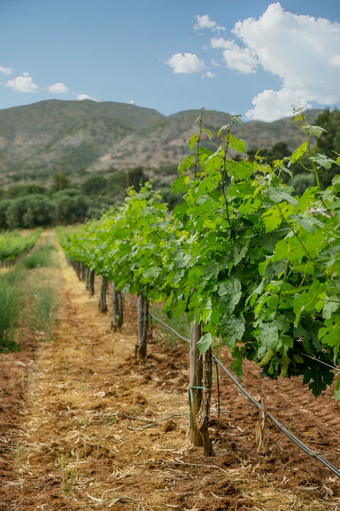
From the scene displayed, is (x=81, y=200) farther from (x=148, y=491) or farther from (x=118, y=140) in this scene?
(x=148, y=491)

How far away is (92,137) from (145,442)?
448 feet

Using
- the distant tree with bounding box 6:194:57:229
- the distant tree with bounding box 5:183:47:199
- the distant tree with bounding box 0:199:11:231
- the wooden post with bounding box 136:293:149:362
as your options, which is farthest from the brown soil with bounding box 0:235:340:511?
the distant tree with bounding box 5:183:47:199

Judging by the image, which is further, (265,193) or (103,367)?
(103,367)

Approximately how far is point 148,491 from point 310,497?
4.11 feet

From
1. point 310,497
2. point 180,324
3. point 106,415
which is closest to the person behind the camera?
point 310,497

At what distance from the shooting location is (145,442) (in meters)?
4.63

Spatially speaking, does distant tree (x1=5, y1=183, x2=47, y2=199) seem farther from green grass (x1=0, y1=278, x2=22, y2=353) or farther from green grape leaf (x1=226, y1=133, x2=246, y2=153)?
green grape leaf (x1=226, y1=133, x2=246, y2=153)

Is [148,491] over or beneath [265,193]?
beneath

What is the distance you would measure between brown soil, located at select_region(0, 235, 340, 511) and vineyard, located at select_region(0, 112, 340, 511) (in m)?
0.02

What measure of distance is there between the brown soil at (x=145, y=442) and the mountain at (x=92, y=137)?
3357 inches

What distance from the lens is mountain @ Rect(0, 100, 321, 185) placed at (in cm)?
10269

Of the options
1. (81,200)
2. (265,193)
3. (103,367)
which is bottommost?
(103,367)

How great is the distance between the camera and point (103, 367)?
7551mm

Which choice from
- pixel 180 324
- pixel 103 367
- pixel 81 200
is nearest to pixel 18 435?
pixel 103 367
